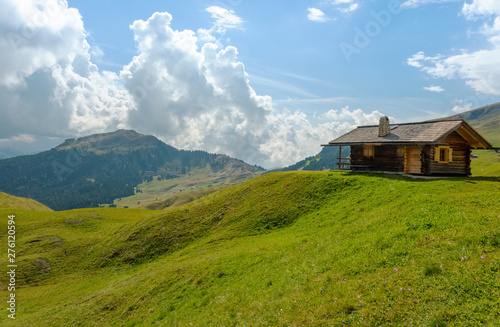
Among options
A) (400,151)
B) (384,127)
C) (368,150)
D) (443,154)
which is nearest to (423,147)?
(400,151)

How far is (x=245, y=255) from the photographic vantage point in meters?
22.8

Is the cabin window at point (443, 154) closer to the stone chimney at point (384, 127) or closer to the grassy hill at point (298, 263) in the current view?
the grassy hill at point (298, 263)

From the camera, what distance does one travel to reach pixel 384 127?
44219mm

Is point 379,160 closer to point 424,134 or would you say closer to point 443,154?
point 424,134

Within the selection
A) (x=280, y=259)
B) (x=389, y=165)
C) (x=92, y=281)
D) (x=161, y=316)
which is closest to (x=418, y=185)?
(x=389, y=165)

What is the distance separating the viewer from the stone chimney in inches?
1735

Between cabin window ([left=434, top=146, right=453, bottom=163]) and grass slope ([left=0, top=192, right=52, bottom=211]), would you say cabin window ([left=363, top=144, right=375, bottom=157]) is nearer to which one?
cabin window ([left=434, top=146, right=453, bottom=163])

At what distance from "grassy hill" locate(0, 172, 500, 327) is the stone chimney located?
10258mm

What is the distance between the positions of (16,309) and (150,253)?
15.3 m

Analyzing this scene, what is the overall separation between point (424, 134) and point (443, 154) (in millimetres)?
4321

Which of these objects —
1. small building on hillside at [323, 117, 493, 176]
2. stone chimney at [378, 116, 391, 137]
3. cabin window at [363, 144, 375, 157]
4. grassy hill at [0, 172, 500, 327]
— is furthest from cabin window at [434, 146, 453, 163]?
cabin window at [363, 144, 375, 157]

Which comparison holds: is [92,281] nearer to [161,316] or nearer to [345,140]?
[161,316]

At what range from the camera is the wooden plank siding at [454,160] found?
3788 cm

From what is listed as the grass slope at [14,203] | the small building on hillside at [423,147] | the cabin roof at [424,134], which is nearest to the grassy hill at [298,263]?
the small building on hillside at [423,147]
